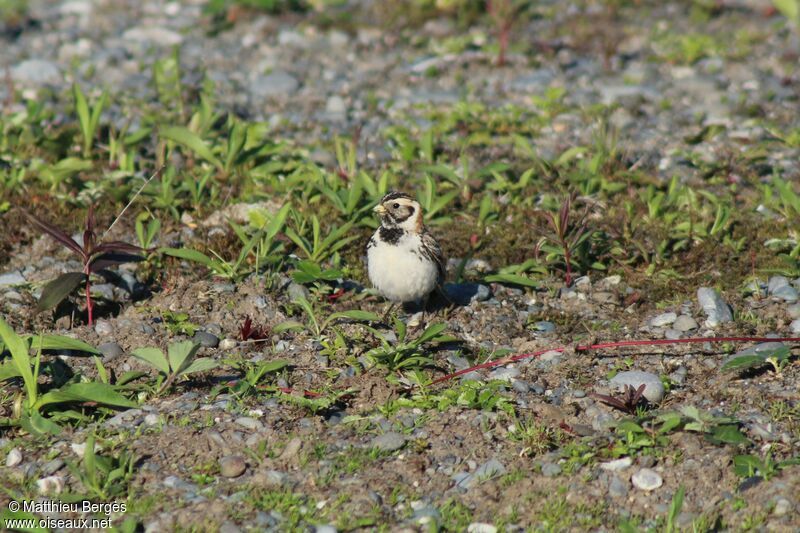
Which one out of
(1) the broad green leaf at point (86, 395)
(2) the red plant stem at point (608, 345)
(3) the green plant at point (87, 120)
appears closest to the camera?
(1) the broad green leaf at point (86, 395)

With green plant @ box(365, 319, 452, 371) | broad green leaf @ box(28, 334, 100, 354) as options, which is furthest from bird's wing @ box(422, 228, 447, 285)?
broad green leaf @ box(28, 334, 100, 354)

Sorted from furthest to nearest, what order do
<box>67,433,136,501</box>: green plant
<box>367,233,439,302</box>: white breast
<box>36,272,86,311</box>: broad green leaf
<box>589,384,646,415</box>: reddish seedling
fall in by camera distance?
<box>367,233,439,302</box>: white breast, <box>36,272,86,311</box>: broad green leaf, <box>589,384,646,415</box>: reddish seedling, <box>67,433,136,501</box>: green plant

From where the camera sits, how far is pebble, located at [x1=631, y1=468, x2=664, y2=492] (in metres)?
5.61

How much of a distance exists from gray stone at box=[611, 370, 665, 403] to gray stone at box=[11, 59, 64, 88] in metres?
8.54

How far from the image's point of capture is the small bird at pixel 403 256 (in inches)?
288

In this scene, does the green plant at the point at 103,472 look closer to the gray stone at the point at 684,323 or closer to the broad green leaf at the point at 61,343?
the broad green leaf at the point at 61,343

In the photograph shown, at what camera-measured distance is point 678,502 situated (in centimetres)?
530

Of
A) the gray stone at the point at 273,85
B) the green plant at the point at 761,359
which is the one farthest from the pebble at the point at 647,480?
the gray stone at the point at 273,85

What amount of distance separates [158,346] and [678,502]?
3.58 meters

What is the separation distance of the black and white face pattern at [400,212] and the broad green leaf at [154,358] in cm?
217

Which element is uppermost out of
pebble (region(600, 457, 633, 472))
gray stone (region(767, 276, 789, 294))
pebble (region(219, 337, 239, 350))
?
pebble (region(600, 457, 633, 472))

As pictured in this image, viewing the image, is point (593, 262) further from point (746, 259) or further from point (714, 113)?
point (714, 113)

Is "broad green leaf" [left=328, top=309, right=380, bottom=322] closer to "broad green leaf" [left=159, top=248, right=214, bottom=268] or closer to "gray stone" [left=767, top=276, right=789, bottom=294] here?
"broad green leaf" [left=159, top=248, right=214, bottom=268]

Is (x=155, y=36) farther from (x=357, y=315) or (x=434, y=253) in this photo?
(x=357, y=315)
